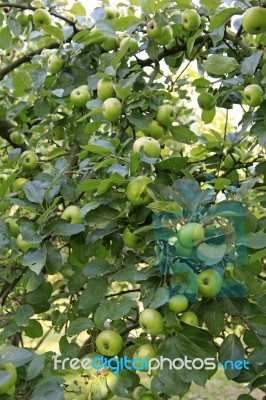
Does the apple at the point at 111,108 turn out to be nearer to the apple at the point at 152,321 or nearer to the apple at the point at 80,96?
the apple at the point at 80,96

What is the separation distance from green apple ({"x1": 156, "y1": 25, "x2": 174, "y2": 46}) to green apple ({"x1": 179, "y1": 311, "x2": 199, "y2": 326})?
96 centimetres

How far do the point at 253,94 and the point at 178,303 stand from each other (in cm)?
62

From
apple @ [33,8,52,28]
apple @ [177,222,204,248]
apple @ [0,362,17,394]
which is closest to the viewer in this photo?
apple @ [0,362,17,394]

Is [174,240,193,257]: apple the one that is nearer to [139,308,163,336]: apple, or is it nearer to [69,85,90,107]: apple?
[139,308,163,336]: apple

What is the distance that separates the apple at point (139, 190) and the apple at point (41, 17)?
112 centimetres

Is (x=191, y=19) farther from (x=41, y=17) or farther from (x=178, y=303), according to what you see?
(x=178, y=303)

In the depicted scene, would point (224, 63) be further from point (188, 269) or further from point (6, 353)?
point (6, 353)

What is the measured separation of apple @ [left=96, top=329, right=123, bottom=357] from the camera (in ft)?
4.26

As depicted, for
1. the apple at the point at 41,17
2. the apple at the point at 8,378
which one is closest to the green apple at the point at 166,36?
the apple at the point at 41,17

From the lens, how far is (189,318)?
125 centimetres

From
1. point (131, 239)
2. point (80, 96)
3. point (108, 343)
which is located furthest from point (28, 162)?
point (108, 343)

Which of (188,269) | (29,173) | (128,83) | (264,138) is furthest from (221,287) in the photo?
(29,173)

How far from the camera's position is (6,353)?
107cm

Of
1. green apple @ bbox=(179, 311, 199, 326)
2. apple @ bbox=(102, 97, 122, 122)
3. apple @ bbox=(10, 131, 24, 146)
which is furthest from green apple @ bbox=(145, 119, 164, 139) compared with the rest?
apple @ bbox=(10, 131, 24, 146)
